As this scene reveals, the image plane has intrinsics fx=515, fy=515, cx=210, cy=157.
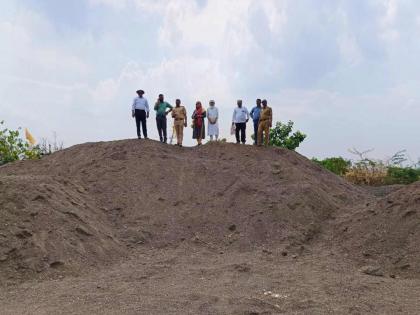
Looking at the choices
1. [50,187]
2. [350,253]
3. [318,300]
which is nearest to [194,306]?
[318,300]

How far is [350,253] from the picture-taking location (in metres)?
9.14

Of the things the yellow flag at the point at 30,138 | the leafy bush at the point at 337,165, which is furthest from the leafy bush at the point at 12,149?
the leafy bush at the point at 337,165

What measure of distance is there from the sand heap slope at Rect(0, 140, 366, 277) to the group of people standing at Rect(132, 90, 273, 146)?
0.46 metres

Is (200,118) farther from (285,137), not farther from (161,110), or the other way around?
(285,137)

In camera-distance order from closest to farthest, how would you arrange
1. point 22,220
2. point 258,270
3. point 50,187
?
point 258,270
point 22,220
point 50,187

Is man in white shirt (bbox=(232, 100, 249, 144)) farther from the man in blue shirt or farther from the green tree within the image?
the green tree

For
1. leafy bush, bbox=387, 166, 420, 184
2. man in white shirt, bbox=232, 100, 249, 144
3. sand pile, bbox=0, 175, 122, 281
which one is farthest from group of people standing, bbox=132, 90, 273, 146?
leafy bush, bbox=387, 166, 420, 184

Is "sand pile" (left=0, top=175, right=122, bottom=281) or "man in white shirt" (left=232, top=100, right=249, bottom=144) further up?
"man in white shirt" (left=232, top=100, right=249, bottom=144)

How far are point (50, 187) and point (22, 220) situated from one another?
138 cm

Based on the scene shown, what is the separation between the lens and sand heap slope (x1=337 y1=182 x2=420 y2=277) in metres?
8.38

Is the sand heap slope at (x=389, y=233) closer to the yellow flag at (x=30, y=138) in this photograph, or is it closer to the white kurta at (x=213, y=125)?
the white kurta at (x=213, y=125)

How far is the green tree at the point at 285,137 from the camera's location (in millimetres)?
22281

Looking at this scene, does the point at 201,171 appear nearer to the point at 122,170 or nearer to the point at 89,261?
the point at 122,170

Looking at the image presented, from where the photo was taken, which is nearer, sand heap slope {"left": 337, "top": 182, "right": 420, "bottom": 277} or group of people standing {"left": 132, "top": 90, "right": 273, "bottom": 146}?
sand heap slope {"left": 337, "top": 182, "right": 420, "bottom": 277}
